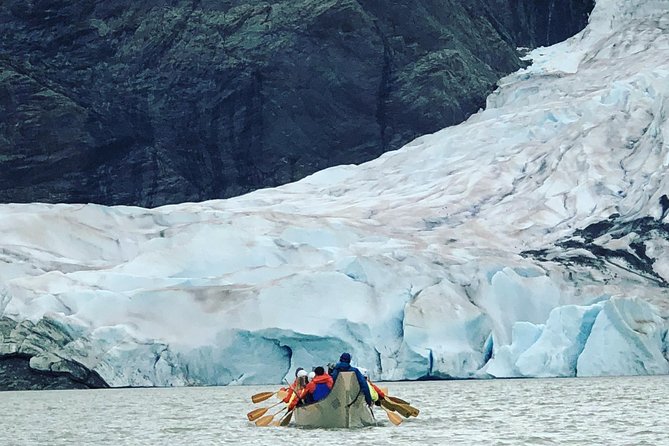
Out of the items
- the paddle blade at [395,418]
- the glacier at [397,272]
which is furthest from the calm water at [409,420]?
the glacier at [397,272]

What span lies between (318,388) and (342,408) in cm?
59

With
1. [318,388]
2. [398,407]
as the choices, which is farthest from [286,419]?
[398,407]

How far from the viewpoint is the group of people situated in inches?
731

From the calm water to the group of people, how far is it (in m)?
0.43

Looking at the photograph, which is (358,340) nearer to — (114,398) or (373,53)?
(114,398)

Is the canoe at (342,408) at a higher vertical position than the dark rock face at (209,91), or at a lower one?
lower

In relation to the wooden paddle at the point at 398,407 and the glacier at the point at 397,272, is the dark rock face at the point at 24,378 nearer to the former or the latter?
the glacier at the point at 397,272

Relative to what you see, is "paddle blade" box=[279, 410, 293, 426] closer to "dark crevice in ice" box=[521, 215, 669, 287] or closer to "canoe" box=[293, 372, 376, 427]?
"canoe" box=[293, 372, 376, 427]

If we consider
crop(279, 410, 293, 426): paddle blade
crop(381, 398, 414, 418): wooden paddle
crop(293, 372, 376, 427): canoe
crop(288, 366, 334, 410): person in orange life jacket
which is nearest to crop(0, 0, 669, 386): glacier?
crop(279, 410, 293, 426): paddle blade

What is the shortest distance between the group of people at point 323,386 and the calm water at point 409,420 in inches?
17.1

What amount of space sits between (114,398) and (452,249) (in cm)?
813

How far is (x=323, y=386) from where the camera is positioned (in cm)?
1914

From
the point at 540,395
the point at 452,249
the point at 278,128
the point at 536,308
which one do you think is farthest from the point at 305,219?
the point at 278,128

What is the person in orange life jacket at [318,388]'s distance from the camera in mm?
19094
